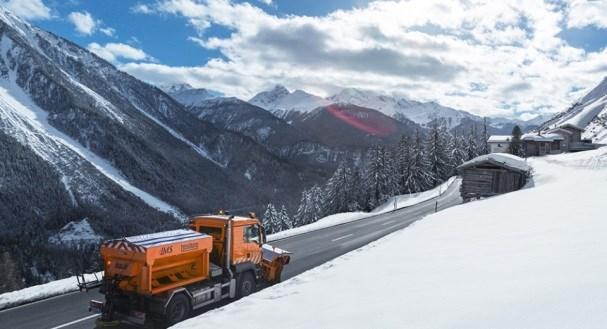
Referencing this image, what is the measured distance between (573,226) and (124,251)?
521 inches

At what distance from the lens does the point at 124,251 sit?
35.3 feet

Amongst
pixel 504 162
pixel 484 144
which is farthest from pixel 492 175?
pixel 484 144

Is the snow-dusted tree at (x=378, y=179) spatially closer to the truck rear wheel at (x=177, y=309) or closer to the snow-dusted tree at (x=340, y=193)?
the snow-dusted tree at (x=340, y=193)

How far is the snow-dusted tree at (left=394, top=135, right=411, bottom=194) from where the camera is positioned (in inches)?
2632

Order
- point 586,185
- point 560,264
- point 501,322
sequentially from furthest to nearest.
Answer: point 586,185
point 560,264
point 501,322

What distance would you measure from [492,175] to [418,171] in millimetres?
29153

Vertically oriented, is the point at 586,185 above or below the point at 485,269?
above

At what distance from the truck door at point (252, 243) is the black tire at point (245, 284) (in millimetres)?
560

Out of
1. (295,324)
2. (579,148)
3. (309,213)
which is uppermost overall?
(579,148)

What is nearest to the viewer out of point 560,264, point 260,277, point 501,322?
point 501,322

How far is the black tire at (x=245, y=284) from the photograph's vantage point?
44.5 ft

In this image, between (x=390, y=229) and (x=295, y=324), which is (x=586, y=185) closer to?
(x=390, y=229)

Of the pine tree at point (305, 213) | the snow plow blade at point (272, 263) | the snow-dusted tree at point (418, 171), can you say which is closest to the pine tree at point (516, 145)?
the snow-dusted tree at point (418, 171)

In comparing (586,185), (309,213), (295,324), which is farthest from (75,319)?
(309,213)
